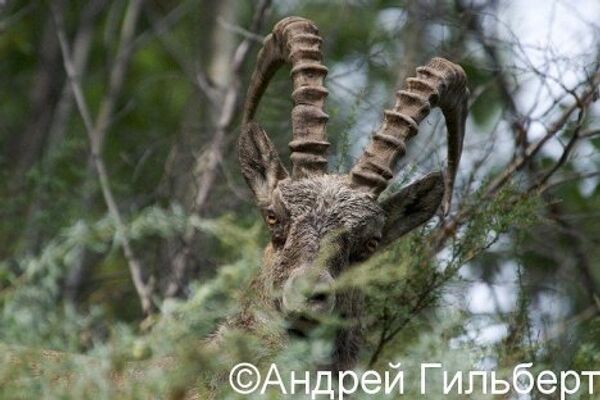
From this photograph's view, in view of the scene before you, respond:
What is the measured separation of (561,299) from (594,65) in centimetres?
243

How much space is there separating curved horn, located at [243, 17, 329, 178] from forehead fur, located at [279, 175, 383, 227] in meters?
0.15

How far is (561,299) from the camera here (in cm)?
1269

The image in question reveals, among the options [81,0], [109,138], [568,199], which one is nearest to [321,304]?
[568,199]

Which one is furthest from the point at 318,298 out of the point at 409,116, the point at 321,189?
the point at 409,116

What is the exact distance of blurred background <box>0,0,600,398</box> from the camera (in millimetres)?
7543

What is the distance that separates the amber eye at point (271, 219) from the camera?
903cm

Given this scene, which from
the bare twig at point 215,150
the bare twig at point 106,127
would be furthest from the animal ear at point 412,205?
the bare twig at point 215,150

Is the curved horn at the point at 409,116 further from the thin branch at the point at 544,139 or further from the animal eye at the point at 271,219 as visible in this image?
the thin branch at the point at 544,139

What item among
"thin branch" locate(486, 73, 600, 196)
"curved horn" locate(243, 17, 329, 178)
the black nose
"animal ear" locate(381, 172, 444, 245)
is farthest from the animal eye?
"thin branch" locate(486, 73, 600, 196)

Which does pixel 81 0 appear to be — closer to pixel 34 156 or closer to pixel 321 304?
pixel 34 156

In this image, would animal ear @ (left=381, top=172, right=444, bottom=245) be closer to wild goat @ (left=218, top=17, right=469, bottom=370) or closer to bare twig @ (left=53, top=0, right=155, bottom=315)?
wild goat @ (left=218, top=17, right=469, bottom=370)

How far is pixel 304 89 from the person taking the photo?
30.8 feet

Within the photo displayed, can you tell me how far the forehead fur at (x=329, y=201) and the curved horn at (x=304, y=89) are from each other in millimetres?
147

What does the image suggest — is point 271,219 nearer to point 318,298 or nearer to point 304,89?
point 304,89
